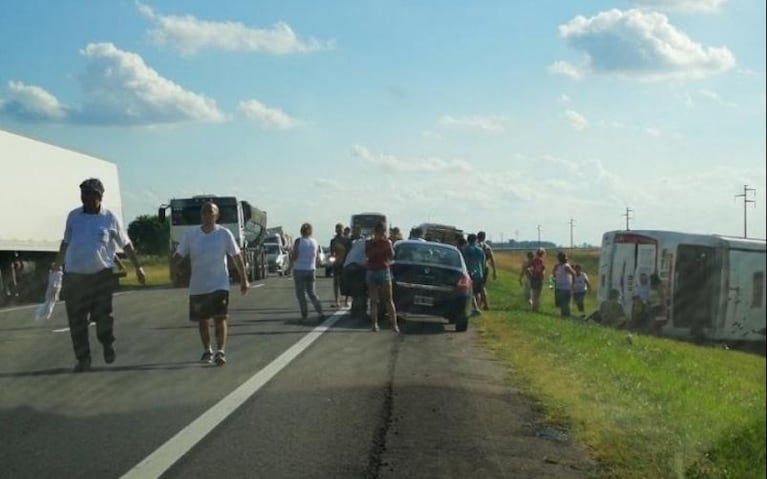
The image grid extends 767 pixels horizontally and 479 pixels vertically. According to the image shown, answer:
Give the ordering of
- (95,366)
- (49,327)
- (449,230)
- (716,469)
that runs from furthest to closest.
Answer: (449,230) < (49,327) < (95,366) < (716,469)

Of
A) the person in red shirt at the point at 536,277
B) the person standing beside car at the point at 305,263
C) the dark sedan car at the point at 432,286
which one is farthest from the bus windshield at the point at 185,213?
the person in red shirt at the point at 536,277

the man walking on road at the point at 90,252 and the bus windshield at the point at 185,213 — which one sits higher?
the bus windshield at the point at 185,213

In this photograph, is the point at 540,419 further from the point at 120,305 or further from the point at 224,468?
the point at 120,305

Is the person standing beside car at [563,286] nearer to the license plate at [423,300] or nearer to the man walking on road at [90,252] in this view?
the license plate at [423,300]

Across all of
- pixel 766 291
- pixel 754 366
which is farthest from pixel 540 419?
pixel 766 291

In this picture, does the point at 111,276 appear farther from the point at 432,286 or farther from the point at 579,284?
the point at 579,284

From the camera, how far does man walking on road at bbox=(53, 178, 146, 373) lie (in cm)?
1067

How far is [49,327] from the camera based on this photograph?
17.2 metres

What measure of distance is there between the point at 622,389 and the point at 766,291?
7.15 m

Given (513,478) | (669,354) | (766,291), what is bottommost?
(513,478)

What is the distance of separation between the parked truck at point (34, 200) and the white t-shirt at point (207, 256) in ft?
28.0

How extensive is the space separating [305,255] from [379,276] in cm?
170

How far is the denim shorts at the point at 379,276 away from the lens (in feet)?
56.2

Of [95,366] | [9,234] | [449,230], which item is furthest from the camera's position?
[9,234]
